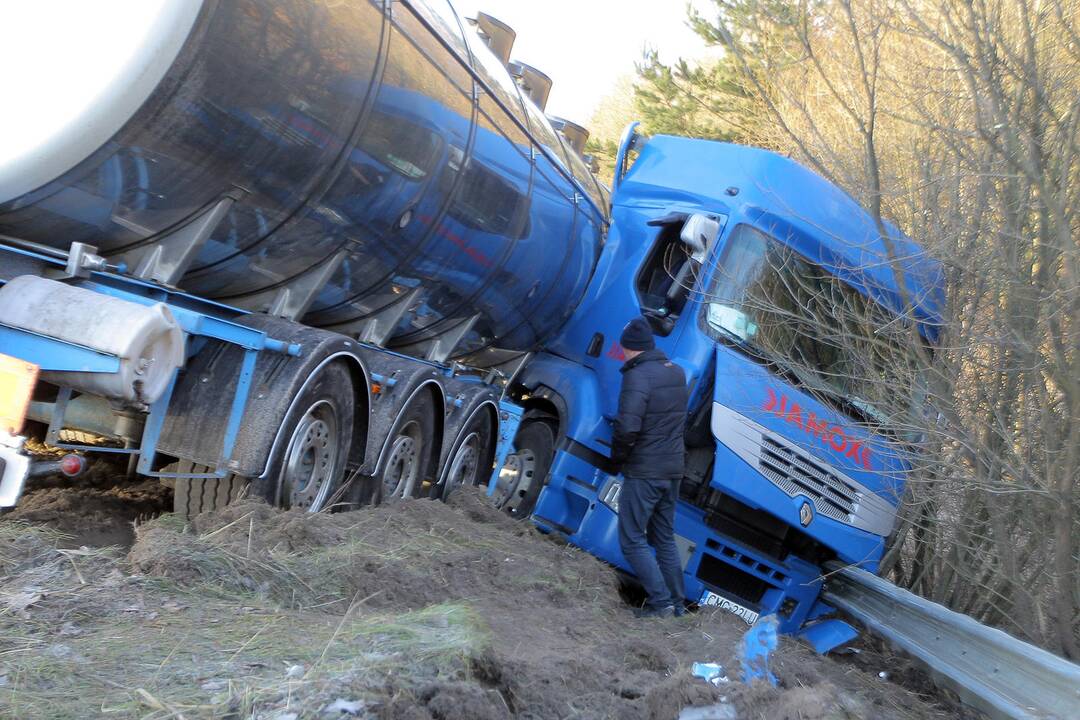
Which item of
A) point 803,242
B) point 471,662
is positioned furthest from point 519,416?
point 471,662

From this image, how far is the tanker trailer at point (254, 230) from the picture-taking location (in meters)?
4.00

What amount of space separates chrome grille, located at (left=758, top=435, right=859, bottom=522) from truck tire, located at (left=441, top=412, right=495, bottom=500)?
2152mm

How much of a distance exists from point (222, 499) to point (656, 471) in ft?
10.4

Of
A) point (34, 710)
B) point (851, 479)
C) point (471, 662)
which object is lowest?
point (34, 710)

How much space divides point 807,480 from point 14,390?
5691 mm

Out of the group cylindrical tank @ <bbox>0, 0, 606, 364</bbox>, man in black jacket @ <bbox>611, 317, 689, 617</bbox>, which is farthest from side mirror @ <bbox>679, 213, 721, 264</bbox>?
cylindrical tank @ <bbox>0, 0, 606, 364</bbox>

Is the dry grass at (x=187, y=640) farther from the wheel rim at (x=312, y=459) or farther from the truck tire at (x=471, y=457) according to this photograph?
the truck tire at (x=471, y=457)

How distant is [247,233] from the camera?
16.8 ft

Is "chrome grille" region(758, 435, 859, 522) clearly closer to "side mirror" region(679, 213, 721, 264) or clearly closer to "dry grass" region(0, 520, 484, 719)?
"side mirror" region(679, 213, 721, 264)

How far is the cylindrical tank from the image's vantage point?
13.1 feet

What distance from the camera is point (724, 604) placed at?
8109 millimetres

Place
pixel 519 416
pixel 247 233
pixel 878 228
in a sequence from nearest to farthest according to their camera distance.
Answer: pixel 247 233 < pixel 878 228 < pixel 519 416

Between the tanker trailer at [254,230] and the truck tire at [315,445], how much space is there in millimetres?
18

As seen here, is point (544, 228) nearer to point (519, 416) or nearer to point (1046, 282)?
point (519, 416)
